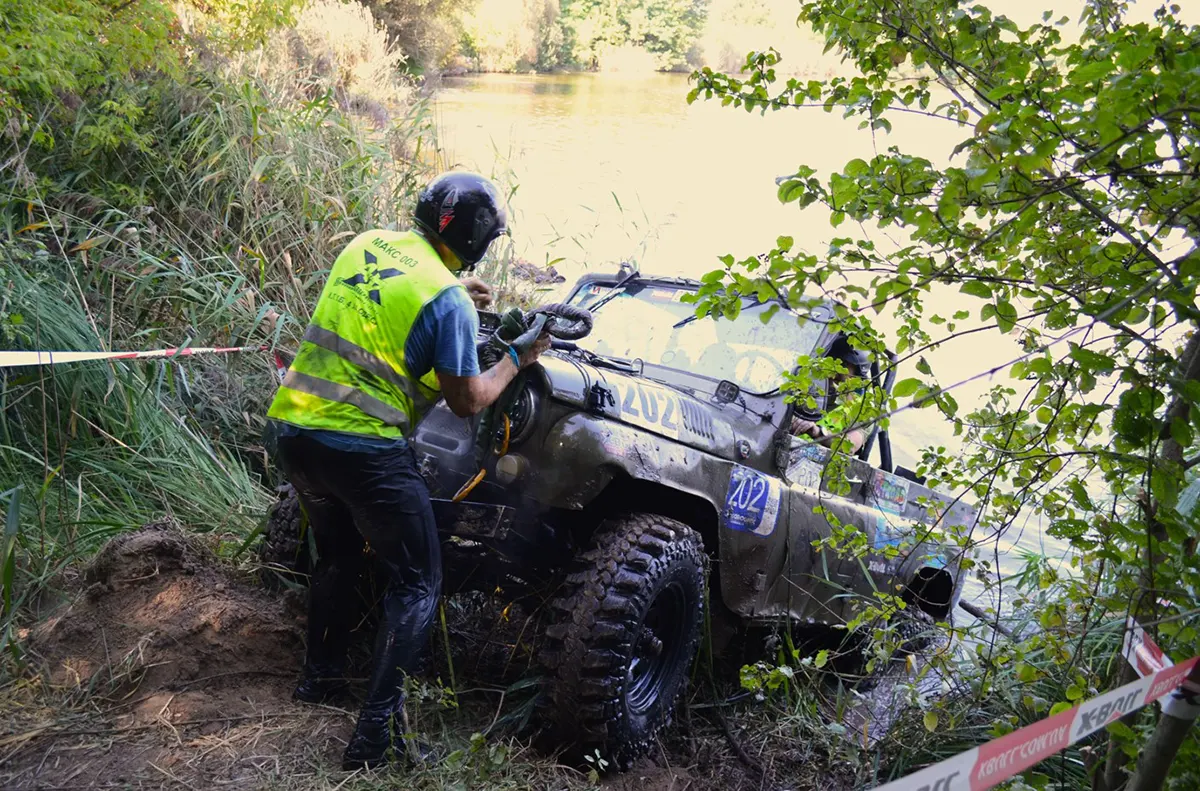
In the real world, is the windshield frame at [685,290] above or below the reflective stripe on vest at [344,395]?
below

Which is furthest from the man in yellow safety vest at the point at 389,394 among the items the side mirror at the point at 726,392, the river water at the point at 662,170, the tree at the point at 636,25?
the tree at the point at 636,25

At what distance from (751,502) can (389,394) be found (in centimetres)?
162

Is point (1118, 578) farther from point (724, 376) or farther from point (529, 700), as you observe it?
point (724, 376)

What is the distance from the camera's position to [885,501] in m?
5.06

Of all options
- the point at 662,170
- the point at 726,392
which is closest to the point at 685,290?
the point at 726,392

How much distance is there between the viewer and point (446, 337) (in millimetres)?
3029

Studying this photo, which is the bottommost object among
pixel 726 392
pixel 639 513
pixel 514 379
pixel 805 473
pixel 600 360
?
pixel 805 473

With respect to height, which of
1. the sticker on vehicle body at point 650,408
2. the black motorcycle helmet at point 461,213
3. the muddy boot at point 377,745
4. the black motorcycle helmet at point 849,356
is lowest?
the muddy boot at point 377,745

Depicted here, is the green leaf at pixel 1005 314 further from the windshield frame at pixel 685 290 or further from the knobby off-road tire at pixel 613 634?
the windshield frame at pixel 685 290

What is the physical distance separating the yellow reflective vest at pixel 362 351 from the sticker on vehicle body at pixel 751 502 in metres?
1.41

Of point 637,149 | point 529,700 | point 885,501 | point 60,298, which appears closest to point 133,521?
point 60,298

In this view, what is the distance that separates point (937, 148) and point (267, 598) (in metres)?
16.5

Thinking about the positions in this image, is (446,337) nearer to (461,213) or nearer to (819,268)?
(461,213)

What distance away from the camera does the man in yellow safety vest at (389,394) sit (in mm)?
3014
